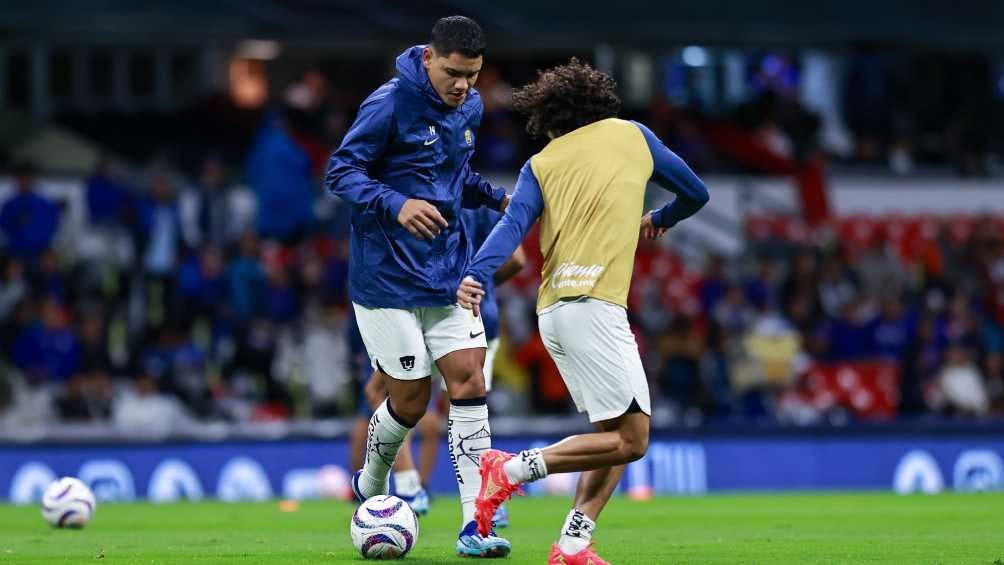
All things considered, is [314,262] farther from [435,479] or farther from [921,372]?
[921,372]

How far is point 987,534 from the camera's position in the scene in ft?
31.4

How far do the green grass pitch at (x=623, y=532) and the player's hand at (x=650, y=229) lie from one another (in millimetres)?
1542

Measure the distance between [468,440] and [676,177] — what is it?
168 centimetres

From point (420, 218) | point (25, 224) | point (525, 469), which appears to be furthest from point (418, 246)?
point (25, 224)

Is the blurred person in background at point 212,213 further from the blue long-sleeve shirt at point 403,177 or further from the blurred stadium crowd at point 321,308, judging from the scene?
the blue long-sleeve shirt at point 403,177

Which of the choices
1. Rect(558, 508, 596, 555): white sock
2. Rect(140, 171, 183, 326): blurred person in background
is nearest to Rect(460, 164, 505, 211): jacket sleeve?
Rect(558, 508, 596, 555): white sock

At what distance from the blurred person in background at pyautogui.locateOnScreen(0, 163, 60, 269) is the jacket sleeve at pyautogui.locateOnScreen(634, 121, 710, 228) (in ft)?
42.3

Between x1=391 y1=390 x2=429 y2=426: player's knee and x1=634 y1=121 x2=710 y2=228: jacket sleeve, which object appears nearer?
x1=634 y1=121 x2=710 y2=228: jacket sleeve

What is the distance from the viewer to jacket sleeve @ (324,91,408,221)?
7984 millimetres

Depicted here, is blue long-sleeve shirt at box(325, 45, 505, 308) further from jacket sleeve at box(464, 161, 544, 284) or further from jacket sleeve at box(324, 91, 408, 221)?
jacket sleeve at box(464, 161, 544, 284)

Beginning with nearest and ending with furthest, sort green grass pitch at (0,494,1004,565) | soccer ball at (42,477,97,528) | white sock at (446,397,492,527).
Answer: white sock at (446,397,492,527), green grass pitch at (0,494,1004,565), soccer ball at (42,477,97,528)

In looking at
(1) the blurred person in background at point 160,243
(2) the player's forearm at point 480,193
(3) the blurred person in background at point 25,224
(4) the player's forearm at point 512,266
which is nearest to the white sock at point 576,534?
(2) the player's forearm at point 480,193

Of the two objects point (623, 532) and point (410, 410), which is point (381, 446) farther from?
point (623, 532)

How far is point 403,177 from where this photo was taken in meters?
8.23
